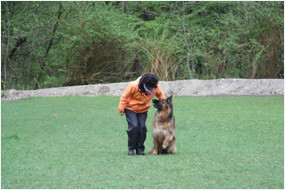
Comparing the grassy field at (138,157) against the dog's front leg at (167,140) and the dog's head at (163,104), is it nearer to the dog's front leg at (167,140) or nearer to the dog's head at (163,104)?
the dog's front leg at (167,140)

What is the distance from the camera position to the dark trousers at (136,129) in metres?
9.66

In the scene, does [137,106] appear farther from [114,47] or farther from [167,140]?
[114,47]

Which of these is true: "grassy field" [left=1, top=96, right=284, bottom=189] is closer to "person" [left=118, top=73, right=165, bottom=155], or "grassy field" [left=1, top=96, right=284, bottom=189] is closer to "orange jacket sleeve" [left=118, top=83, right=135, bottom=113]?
"person" [left=118, top=73, right=165, bottom=155]

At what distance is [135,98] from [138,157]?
1034mm

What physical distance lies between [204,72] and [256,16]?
4.20m

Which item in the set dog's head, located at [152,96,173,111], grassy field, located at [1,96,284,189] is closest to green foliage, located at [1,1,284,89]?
grassy field, located at [1,96,284,189]

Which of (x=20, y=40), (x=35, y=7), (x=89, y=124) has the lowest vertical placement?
(x=89, y=124)

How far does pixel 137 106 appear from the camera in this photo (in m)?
9.66

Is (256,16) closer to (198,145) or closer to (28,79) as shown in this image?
(28,79)

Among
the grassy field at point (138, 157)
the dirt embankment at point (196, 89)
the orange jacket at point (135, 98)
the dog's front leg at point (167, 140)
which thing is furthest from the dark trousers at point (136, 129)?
the dirt embankment at point (196, 89)

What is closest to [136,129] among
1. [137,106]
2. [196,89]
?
[137,106]

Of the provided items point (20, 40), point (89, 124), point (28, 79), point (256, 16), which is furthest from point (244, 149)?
point (28, 79)

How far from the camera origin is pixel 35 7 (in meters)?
28.9

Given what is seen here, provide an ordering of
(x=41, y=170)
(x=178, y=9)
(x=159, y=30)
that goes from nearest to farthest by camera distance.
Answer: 1. (x=41, y=170)
2. (x=159, y=30)
3. (x=178, y=9)
